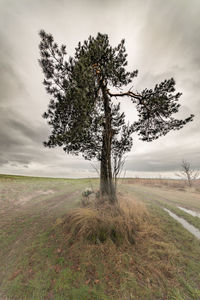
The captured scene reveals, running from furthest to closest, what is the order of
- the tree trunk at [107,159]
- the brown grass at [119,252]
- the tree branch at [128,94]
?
the tree branch at [128,94], the tree trunk at [107,159], the brown grass at [119,252]

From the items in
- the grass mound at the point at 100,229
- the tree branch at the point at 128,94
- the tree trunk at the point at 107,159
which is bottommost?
the grass mound at the point at 100,229

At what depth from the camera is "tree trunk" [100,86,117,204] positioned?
16.6 feet

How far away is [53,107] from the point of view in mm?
5641

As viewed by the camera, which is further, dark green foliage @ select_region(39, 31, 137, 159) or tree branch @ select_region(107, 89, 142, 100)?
tree branch @ select_region(107, 89, 142, 100)

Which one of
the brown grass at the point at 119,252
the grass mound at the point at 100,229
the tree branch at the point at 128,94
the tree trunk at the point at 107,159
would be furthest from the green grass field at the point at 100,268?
the tree branch at the point at 128,94

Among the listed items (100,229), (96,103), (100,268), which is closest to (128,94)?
(96,103)

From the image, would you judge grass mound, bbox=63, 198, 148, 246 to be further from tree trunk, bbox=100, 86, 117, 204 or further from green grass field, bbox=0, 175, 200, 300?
tree trunk, bbox=100, 86, 117, 204

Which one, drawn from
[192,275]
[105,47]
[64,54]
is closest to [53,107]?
[64,54]

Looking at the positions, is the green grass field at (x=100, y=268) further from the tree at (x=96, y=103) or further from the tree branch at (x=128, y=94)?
the tree branch at (x=128, y=94)

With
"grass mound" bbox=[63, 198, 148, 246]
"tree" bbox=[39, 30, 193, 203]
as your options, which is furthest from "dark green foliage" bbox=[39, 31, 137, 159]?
"grass mound" bbox=[63, 198, 148, 246]

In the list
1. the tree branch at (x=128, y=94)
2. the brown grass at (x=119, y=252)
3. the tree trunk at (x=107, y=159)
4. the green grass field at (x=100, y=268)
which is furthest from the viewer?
the tree branch at (x=128, y=94)

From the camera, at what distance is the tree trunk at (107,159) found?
16.6ft

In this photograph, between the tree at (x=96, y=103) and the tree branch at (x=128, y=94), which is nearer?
the tree at (x=96, y=103)

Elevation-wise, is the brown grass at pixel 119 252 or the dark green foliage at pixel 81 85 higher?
the dark green foliage at pixel 81 85
